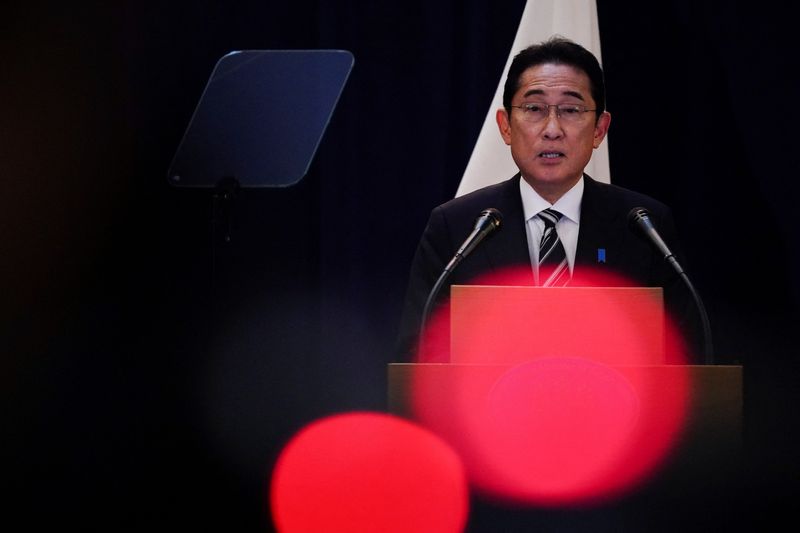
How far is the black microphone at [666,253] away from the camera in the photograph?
1583 mm

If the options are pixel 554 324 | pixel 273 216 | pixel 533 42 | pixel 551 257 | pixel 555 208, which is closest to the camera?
pixel 554 324

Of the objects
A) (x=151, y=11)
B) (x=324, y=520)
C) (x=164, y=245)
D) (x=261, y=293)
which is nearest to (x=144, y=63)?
(x=151, y=11)

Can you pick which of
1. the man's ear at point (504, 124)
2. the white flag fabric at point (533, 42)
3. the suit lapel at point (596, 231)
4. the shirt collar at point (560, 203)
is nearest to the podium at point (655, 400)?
the suit lapel at point (596, 231)

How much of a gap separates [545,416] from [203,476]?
5.15 ft

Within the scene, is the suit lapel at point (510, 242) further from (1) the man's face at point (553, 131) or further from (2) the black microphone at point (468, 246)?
(2) the black microphone at point (468, 246)

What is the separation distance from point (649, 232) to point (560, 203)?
2.45 ft

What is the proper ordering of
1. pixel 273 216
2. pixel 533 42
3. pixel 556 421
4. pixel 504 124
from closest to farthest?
pixel 556 421, pixel 504 124, pixel 533 42, pixel 273 216

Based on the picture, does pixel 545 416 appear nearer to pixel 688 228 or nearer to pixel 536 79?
pixel 536 79

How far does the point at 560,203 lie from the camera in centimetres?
238

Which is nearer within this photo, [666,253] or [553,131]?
[666,253]

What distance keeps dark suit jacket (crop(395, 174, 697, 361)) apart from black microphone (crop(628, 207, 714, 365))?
19.4 inches

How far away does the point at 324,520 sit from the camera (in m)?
1.44

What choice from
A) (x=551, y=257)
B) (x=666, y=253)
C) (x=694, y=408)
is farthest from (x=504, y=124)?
(x=694, y=408)

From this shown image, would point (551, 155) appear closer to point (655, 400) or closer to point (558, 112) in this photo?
point (558, 112)
